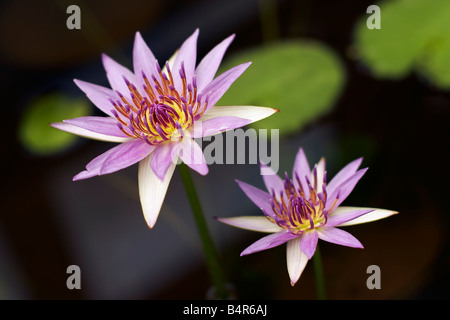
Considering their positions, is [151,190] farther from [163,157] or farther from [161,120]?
[161,120]

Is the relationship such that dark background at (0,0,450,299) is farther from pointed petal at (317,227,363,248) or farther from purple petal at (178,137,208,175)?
purple petal at (178,137,208,175)

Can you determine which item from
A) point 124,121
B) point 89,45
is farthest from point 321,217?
point 89,45

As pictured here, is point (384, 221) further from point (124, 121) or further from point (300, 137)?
point (124, 121)

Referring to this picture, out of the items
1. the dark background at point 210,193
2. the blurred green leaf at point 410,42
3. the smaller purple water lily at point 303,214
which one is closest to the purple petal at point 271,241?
the smaller purple water lily at point 303,214

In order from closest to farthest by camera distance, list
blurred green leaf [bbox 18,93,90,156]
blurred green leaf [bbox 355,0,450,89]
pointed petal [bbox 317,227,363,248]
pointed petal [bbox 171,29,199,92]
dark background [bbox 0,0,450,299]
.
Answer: pointed petal [bbox 317,227,363,248] → pointed petal [bbox 171,29,199,92] → dark background [bbox 0,0,450,299] → blurred green leaf [bbox 355,0,450,89] → blurred green leaf [bbox 18,93,90,156]

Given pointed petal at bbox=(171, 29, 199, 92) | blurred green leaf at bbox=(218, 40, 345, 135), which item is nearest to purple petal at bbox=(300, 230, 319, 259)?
pointed petal at bbox=(171, 29, 199, 92)

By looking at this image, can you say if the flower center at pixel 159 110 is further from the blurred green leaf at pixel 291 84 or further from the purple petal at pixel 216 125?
the blurred green leaf at pixel 291 84
